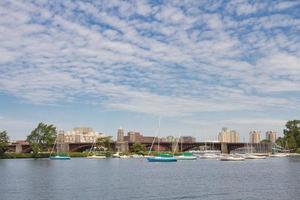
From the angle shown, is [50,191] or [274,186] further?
[274,186]

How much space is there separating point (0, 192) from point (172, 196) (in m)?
29.3

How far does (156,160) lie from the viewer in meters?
199

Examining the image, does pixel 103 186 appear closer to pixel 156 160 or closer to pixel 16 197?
pixel 16 197

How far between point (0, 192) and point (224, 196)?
36.7 meters

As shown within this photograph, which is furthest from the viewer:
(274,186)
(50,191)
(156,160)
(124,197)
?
(156,160)

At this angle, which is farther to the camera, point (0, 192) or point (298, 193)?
point (0, 192)

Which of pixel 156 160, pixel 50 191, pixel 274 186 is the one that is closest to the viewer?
pixel 50 191

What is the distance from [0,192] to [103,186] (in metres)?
17.7

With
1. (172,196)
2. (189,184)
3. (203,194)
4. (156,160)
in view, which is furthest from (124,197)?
(156,160)

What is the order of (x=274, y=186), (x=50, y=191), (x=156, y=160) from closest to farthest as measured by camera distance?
(x=50, y=191) < (x=274, y=186) < (x=156, y=160)

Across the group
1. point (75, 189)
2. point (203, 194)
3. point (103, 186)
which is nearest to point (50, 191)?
point (75, 189)

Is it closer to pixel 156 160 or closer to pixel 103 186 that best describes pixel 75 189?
pixel 103 186

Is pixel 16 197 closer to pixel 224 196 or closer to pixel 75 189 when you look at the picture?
pixel 75 189

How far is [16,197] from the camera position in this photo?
66.9 metres
